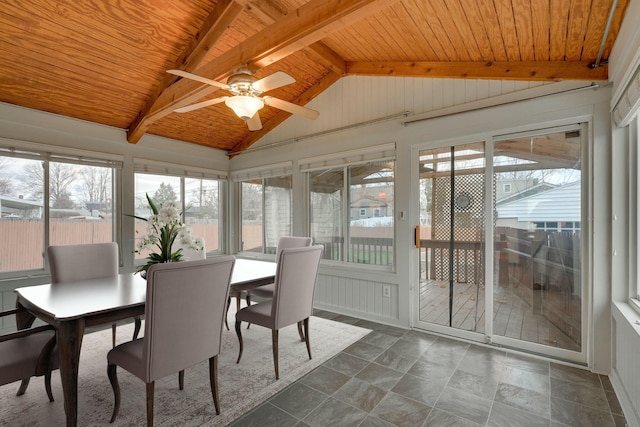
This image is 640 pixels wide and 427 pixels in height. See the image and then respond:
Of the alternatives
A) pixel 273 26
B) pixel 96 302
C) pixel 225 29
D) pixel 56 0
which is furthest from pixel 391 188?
pixel 56 0

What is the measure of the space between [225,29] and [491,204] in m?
3.03

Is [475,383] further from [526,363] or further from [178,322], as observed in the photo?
[178,322]

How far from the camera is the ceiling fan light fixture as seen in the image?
2.31 m

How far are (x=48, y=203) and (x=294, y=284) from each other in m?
3.33

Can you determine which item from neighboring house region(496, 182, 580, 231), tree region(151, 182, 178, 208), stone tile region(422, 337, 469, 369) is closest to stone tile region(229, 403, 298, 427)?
stone tile region(422, 337, 469, 369)

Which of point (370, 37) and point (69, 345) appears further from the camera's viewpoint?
point (370, 37)

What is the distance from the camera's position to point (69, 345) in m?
1.59

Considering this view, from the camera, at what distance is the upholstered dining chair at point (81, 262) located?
248cm

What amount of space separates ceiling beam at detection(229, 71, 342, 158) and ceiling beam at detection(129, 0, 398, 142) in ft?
5.52

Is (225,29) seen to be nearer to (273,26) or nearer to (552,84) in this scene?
(273,26)

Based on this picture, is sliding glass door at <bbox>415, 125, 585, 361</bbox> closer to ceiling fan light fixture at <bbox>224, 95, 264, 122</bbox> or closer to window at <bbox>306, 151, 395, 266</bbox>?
window at <bbox>306, 151, 395, 266</bbox>

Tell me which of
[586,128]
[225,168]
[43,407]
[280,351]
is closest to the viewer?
[43,407]

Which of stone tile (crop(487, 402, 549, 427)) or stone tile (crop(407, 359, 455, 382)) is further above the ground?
stone tile (crop(487, 402, 549, 427))

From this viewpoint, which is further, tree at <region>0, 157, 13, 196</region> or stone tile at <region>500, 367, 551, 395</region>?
tree at <region>0, 157, 13, 196</region>
